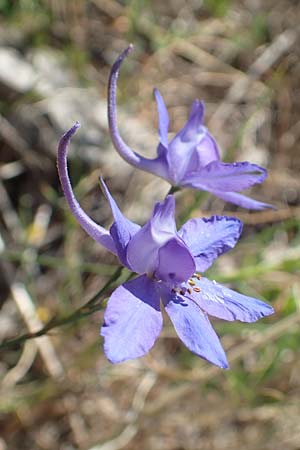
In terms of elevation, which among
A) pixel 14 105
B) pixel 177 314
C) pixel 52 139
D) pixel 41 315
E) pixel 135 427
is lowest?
pixel 135 427

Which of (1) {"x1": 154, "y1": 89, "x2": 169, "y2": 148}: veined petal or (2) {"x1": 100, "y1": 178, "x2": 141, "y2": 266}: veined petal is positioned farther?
(1) {"x1": 154, "y1": 89, "x2": 169, "y2": 148}: veined petal

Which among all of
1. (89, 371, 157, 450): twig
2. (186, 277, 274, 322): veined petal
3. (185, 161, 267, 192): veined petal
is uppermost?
(185, 161, 267, 192): veined petal

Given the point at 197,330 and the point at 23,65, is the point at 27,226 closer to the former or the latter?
the point at 23,65

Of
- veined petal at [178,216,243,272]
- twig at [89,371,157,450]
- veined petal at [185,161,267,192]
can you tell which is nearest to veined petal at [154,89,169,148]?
veined petal at [185,161,267,192]

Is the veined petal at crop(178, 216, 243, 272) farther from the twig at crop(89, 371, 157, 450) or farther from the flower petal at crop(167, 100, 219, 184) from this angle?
the twig at crop(89, 371, 157, 450)

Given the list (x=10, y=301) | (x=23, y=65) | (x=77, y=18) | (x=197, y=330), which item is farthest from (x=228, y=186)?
(x=77, y=18)

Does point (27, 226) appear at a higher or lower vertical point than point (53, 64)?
lower

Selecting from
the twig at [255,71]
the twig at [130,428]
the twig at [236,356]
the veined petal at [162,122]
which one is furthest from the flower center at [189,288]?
the twig at [255,71]

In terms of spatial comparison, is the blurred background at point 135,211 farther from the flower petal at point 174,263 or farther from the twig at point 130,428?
the flower petal at point 174,263
